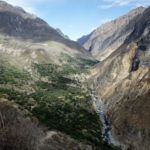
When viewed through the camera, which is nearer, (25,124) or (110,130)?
(25,124)

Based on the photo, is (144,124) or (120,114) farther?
(120,114)

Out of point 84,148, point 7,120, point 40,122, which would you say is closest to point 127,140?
point 84,148

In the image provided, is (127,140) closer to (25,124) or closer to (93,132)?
(93,132)

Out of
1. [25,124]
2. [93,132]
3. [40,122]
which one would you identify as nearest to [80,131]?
[93,132]

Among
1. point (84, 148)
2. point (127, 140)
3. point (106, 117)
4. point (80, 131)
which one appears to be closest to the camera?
point (84, 148)

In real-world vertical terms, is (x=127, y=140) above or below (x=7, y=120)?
below

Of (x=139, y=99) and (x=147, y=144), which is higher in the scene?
(x=139, y=99)

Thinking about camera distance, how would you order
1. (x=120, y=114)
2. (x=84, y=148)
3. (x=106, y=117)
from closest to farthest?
(x=84, y=148) → (x=120, y=114) → (x=106, y=117)

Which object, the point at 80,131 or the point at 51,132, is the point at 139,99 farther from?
the point at 51,132

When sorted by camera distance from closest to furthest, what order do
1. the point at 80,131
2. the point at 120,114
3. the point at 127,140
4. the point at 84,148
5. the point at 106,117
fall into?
the point at 84,148 → the point at 127,140 → the point at 80,131 → the point at 120,114 → the point at 106,117
